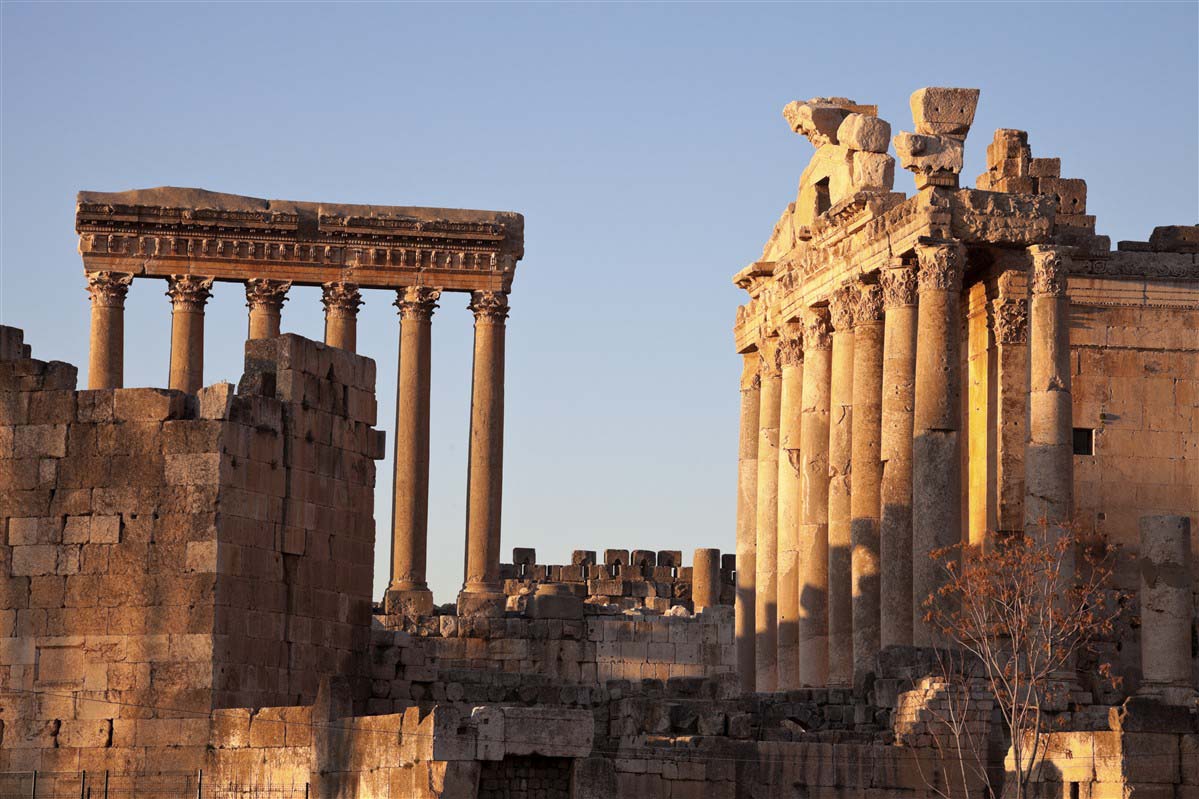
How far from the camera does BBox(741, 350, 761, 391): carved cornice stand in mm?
53375

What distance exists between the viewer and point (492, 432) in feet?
196

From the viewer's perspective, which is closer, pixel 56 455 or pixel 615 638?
pixel 56 455

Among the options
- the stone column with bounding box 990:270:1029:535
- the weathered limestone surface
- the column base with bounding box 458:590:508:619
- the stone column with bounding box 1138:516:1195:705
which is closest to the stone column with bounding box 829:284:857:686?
the weathered limestone surface

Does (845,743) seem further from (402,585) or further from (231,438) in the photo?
(402,585)

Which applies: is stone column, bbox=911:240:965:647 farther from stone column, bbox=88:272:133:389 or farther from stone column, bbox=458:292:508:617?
stone column, bbox=88:272:133:389

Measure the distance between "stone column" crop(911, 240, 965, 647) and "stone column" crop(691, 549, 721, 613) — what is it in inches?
789

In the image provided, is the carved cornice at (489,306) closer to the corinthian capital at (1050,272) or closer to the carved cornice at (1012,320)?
the carved cornice at (1012,320)

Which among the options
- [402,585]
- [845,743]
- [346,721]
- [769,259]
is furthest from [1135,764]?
[402,585]

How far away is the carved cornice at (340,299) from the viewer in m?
60.3

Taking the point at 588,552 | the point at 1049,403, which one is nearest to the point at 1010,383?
the point at 1049,403

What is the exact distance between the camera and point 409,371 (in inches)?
2376

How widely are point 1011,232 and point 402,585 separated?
2043 cm

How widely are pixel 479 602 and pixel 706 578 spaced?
7726mm

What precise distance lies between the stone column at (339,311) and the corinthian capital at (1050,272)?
861 inches
